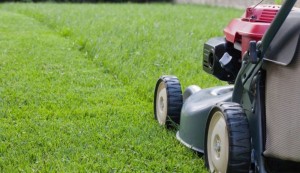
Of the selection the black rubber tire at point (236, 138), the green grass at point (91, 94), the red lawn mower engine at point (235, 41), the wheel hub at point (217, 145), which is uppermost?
the red lawn mower engine at point (235, 41)

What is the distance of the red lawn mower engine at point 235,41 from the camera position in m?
2.18

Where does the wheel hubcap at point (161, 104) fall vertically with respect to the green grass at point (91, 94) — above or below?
above

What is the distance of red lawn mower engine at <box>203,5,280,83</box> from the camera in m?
2.18

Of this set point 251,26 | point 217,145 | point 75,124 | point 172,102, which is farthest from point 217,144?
point 75,124

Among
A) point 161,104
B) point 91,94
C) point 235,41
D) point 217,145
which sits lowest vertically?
point 91,94

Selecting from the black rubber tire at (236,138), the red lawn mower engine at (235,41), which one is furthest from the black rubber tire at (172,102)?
the black rubber tire at (236,138)

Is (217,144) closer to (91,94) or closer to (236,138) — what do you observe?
(236,138)

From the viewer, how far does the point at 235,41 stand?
2.35m

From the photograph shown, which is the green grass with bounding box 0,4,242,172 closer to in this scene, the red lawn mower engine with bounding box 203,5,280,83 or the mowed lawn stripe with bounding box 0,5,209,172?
the mowed lawn stripe with bounding box 0,5,209,172

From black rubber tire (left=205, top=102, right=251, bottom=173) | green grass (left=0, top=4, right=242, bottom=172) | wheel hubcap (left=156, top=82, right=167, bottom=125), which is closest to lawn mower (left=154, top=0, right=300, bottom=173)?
black rubber tire (left=205, top=102, right=251, bottom=173)

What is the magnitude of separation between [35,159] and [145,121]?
74cm

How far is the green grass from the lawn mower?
Answer: 26 cm

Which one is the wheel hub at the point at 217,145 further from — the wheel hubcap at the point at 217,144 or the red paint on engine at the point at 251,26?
the red paint on engine at the point at 251,26

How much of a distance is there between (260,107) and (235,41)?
0.46 metres
